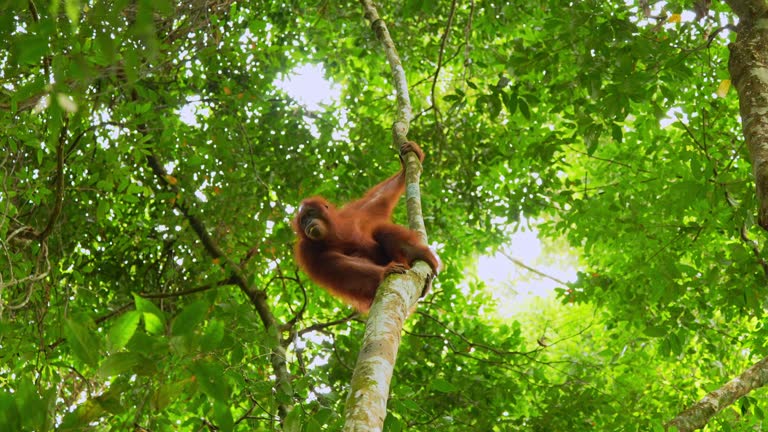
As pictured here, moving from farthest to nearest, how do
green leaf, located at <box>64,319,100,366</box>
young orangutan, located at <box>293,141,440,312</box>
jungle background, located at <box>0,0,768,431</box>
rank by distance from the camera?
young orangutan, located at <box>293,141,440,312</box> < jungle background, located at <box>0,0,768,431</box> < green leaf, located at <box>64,319,100,366</box>

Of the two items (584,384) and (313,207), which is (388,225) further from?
(584,384)

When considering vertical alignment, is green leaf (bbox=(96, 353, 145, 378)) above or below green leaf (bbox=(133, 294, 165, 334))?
below

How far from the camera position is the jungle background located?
143 inches

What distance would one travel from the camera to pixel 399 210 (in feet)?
20.2

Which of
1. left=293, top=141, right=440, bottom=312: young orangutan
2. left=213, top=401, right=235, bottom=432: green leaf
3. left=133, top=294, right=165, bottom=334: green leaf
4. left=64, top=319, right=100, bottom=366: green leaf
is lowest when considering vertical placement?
left=64, top=319, right=100, bottom=366: green leaf

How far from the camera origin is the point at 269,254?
4.48 meters

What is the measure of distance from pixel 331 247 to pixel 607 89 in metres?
1.91

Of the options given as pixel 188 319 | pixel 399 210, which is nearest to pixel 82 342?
pixel 188 319

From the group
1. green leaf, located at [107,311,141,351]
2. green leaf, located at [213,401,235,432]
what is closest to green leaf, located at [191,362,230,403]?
green leaf, located at [213,401,235,432]

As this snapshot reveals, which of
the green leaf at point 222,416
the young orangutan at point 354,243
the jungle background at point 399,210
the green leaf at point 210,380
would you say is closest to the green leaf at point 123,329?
the green leaf at point 210,380

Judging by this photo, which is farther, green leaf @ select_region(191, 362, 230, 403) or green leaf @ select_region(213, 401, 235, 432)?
green leaf @ select_region(213, 401, 235, 432)

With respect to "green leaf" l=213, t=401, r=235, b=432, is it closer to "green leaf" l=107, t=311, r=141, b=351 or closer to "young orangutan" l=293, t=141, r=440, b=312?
"green leaf" l=107, t=311, r=141, b=351

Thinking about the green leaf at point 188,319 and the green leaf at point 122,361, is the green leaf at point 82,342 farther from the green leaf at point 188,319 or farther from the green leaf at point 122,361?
the green leaf at point 188,319

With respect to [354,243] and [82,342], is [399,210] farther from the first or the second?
[82,342]
